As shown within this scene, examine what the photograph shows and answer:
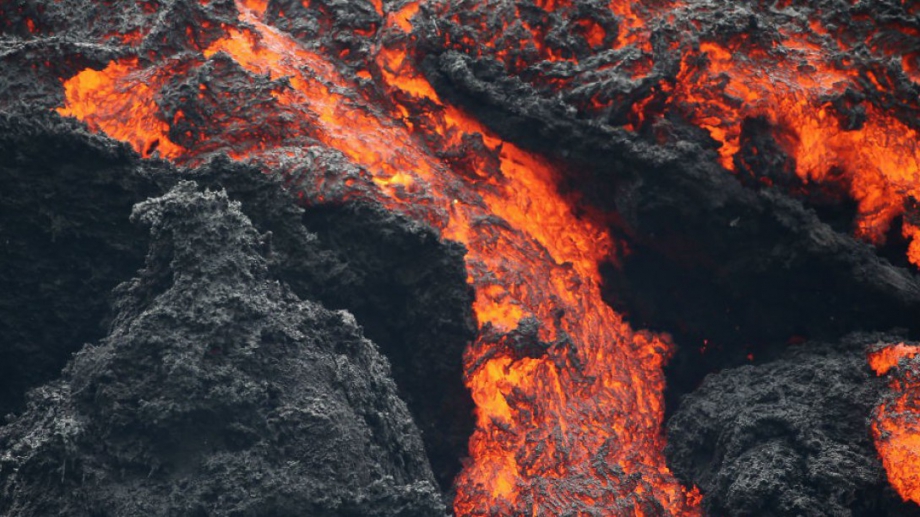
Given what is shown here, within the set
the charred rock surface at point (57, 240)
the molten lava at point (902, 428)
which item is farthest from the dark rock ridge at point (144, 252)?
the molten lava at point (902, 428)

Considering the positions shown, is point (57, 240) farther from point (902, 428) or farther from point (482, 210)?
point (902, 428)

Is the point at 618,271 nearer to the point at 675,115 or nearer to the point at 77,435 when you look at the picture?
the point at 675,115

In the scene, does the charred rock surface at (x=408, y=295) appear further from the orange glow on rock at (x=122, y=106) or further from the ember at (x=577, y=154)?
the orange glow on rock at (x=122, y=106)

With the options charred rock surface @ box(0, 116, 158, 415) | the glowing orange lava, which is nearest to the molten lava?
the glowing orange lava

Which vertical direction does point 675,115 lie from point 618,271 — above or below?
above

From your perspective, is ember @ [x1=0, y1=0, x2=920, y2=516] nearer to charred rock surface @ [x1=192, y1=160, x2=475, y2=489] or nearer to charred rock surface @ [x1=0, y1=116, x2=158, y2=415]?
charred rock surface @ [x1=192, y1=160, x2=475, y2=489]

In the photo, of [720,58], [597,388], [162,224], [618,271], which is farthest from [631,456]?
[162,224]
